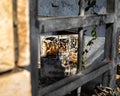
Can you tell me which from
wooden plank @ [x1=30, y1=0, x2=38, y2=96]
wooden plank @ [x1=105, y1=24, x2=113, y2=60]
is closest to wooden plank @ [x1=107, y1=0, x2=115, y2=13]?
wooden plank @ [x1=105, y1=24, x2=113, y2=60]

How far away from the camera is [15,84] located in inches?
32.7

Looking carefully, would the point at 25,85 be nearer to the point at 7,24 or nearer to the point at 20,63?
the point at 20,63

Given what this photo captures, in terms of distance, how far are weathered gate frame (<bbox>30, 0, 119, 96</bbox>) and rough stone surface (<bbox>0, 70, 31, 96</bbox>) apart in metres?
0.35

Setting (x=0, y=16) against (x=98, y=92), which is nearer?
(x=0, y=16)

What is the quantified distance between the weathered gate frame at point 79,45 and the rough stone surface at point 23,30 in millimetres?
342

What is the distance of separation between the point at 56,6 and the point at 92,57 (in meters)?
0.93

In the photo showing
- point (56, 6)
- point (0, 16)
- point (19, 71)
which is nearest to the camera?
point (0, 16)

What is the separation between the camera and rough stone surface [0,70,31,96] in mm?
797

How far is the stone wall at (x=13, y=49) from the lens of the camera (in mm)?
779

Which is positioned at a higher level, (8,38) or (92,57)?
(8,38)

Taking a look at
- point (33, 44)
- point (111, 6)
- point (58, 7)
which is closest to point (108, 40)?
point (111, 6)

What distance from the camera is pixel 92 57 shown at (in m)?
3.87

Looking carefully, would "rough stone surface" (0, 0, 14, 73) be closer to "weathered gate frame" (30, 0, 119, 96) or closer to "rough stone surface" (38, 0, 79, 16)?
"weathered gate frame" (30, 0, 119, 96)

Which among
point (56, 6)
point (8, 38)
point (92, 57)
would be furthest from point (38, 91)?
point (56, 6)
